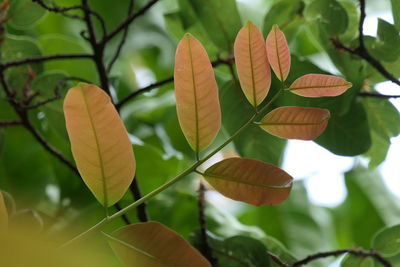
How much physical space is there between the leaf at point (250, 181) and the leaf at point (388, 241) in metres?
0.15

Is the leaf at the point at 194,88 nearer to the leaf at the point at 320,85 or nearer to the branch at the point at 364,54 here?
the leaf at the point at 320,85

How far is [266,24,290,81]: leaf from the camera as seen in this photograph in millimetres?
389

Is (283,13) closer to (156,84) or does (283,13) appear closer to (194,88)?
(156,84)

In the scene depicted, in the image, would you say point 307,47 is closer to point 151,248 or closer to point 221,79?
point 221,79

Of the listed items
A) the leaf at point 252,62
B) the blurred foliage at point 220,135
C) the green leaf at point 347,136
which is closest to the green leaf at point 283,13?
the blurred foliage at point 220,135

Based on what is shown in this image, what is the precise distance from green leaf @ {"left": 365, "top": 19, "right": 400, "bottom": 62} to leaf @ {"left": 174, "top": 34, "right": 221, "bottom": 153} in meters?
0.19

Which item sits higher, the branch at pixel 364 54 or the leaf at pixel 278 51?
the leaf at pixel 278 51

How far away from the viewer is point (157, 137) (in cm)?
88

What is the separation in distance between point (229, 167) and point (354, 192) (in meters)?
0.69

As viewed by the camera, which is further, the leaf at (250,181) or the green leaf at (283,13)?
the green leaf at (283,13)

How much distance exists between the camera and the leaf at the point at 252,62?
15.3 inches

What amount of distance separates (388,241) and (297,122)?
6.6 inches

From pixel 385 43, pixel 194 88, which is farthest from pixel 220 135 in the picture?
pixel 194 88

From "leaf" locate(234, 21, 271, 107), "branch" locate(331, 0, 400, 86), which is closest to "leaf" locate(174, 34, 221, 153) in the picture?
"leaf" locate(234, 21, 271, 107)
